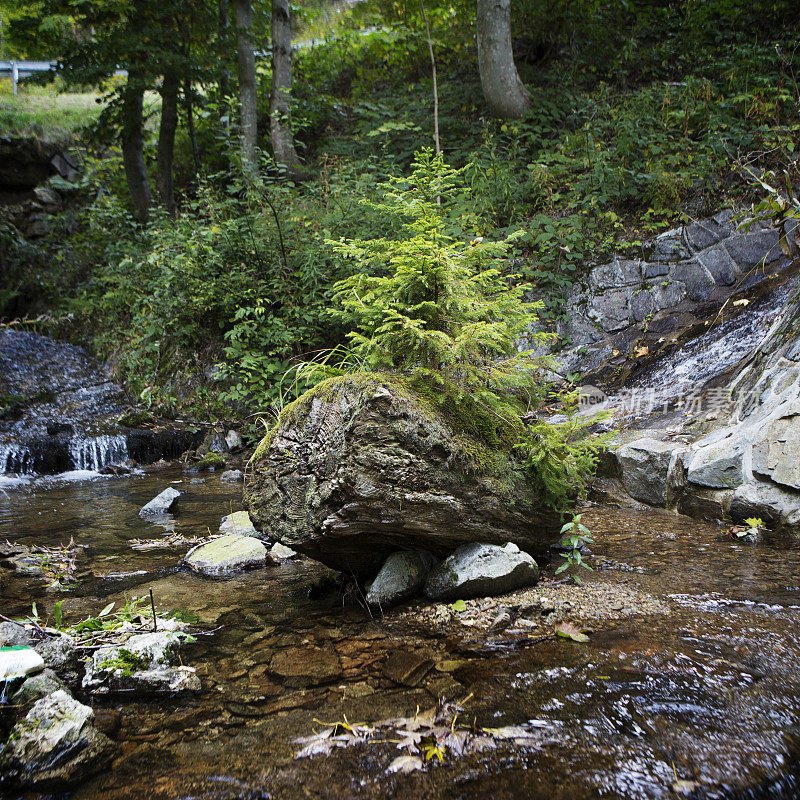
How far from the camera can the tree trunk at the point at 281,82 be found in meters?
12.9

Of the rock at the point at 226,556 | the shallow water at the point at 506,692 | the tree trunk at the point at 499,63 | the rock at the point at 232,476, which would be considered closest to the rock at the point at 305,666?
the shallow water at the point at 506,692

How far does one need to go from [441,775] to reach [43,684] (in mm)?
1846

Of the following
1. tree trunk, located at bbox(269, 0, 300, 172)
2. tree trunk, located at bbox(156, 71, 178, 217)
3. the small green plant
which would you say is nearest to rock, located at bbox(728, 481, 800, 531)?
the small green plant

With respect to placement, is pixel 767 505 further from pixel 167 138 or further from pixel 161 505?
pixel 167 138

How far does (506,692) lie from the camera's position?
259cm

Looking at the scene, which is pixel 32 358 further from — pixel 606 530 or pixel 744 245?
pixel 744 245

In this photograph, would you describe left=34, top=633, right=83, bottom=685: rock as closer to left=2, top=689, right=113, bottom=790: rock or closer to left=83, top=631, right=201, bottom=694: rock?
left=83, top=631, right=201, bottom=694: rock

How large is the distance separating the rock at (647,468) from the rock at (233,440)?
6262mm

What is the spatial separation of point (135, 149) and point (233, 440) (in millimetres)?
9876

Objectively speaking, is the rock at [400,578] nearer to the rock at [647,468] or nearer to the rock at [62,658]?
the rock at [62,658]

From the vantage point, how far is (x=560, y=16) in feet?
42.2

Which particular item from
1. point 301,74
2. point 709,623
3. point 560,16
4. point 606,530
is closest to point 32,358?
point 301,74

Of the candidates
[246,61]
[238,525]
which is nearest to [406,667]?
[238,525]

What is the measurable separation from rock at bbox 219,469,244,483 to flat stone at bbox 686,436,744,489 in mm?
6007
